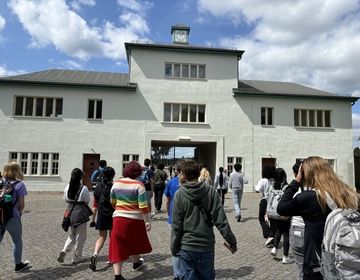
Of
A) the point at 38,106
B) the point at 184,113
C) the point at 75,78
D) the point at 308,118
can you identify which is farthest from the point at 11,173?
the point at 308,118

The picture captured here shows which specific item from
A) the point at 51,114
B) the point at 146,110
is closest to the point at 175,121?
the point at 146,110

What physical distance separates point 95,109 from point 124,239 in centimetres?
1814

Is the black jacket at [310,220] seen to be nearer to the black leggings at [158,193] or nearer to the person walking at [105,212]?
the person walking at [105,212]

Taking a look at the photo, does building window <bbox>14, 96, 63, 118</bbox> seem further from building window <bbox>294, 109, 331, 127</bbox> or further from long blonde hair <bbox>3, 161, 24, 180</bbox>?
long blonde hair <bbox>3, 161, 24, 180</bbox>

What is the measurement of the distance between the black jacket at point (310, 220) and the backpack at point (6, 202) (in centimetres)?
448

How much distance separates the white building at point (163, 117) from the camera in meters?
21.4

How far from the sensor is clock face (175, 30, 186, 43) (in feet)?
84.4

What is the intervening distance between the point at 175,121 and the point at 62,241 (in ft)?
50.9

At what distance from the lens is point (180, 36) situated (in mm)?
25875

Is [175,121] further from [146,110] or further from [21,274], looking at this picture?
[21,274]

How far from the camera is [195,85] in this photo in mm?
23297

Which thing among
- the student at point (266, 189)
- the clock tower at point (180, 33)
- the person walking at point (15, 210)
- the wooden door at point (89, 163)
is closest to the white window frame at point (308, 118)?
the clock tower at point (180, 33)

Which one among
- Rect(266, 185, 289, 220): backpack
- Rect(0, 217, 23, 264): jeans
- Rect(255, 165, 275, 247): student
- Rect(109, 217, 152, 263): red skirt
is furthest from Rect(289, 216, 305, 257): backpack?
Rect(0, 217, 23, 264): jeans

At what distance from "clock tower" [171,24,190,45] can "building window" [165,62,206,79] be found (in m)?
3.20
